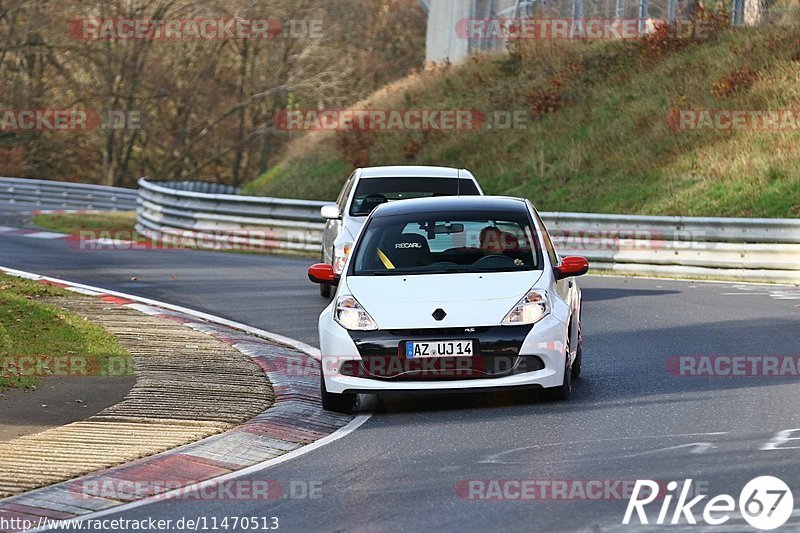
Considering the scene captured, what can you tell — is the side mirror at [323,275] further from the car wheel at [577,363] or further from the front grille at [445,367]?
the car wheel at [577,363]

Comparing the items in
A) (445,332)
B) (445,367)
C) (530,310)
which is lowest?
(445,367)

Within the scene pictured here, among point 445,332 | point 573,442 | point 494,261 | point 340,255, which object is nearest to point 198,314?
point 340,255

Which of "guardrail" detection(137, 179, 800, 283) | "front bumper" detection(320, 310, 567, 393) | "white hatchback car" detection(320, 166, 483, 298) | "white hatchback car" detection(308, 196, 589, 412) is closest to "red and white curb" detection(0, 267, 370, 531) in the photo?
"front bumper" detection(320, 310, 567, 393)

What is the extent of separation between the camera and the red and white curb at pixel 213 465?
7578 millimetres

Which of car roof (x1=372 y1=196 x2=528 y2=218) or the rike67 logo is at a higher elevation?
car roof (x1=372 y1=196 x2=528 y2=218)

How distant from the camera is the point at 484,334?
1028 cm

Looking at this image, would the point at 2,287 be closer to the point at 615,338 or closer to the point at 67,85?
the point at 615,338

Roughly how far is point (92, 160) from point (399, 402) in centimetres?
4998

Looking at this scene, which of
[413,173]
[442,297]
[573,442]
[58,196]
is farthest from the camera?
[58,196]

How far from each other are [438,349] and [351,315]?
763 millimetres

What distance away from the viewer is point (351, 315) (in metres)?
10.6

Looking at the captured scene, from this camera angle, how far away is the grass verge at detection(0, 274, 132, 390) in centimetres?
1209

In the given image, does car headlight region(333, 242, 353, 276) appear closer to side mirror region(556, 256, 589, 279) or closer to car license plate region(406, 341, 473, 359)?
side mirror region(556, 256, 589, 279)

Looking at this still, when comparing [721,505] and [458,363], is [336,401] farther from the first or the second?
[721,505]
